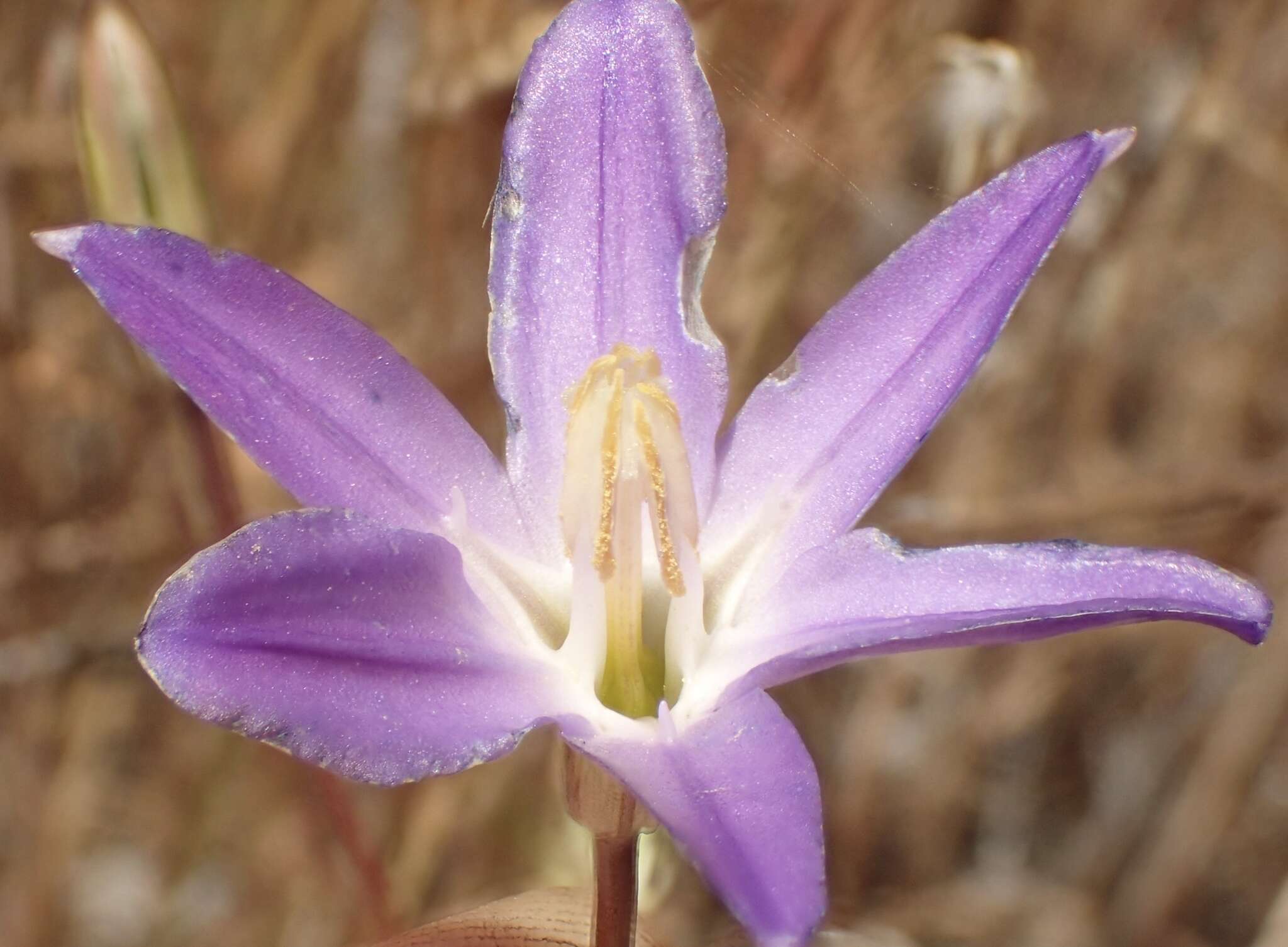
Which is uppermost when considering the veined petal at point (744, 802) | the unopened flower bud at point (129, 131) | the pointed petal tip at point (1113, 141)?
the pointed petal tip at point (1113, 141)

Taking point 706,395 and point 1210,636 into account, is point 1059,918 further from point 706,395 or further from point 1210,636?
point 706,395

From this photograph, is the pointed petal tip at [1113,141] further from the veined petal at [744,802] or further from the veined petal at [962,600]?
the veined petal at [744,802]

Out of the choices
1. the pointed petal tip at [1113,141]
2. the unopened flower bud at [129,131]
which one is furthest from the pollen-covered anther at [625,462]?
the unopened flower bud at [129,131]

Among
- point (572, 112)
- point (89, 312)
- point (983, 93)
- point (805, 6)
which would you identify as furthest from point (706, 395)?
point (89, 312)

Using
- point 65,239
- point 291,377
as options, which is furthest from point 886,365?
point 65,239

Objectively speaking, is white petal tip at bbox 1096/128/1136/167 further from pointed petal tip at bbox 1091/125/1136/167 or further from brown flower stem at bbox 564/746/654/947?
brown flower stem at bbox 564/746/654/947
